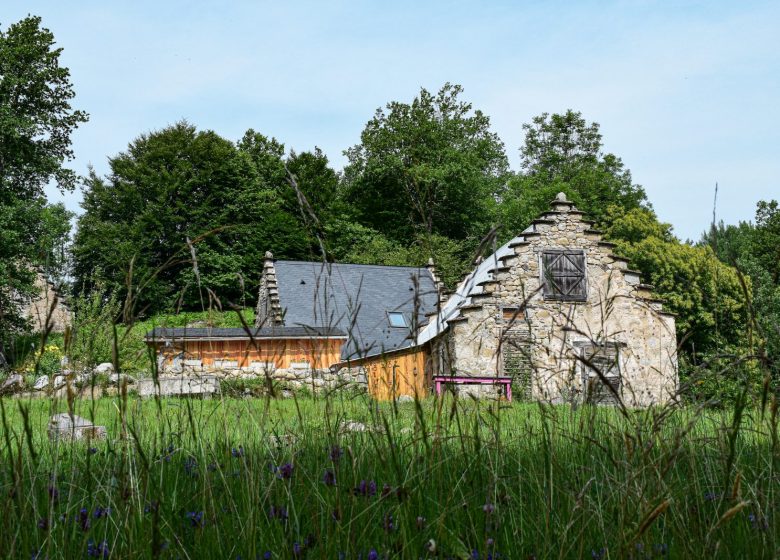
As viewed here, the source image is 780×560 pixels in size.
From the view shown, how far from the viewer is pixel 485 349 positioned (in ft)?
63.0

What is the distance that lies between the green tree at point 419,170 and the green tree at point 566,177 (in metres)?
1.79

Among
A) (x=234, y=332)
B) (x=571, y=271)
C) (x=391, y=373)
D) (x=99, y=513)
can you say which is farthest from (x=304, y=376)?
(x=571, y=271)

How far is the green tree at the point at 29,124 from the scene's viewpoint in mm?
25219

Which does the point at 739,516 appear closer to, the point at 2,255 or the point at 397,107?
the point at 2,255

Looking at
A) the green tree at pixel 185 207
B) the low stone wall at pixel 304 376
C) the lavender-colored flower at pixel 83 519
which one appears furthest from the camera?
the green tree at pixel 185 207

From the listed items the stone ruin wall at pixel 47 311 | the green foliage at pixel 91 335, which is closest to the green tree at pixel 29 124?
the stone ruin wall at pixel 47 311

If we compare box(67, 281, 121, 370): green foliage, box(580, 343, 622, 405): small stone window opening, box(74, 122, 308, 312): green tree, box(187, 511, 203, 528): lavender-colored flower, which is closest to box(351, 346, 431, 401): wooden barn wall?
box(580, 343, 622, 405): small stone window opening

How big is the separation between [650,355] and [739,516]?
1950 centimetres

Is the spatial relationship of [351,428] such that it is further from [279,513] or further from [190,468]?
[279,513]

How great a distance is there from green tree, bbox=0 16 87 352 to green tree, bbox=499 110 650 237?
2171cm

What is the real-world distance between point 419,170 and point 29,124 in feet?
64.9

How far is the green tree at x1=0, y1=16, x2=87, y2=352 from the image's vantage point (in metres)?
25.2

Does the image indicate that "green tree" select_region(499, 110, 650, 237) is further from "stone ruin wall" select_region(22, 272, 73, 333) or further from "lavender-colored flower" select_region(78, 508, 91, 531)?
"lavender-colored flower" select_region(78, 508, 91, 531)

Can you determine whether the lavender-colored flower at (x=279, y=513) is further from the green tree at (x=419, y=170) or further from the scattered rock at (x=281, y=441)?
the green tree at (x=419, y=170)
